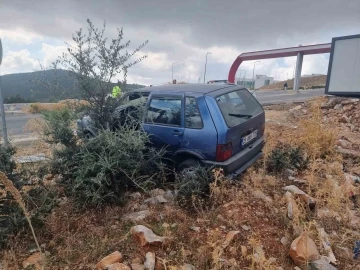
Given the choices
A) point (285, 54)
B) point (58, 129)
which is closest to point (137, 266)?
point (58, 129)

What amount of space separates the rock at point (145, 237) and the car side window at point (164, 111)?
177 centimetres

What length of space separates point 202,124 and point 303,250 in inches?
79.1

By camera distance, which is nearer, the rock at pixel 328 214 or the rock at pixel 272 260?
the rock at pixel 272 260

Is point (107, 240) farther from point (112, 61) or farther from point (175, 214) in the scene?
point (112, 61)

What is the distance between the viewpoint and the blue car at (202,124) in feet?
12.5

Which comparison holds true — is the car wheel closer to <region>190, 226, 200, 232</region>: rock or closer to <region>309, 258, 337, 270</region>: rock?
<region>190, 226, 200, 232</region>: rock

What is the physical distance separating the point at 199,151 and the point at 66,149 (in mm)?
1884

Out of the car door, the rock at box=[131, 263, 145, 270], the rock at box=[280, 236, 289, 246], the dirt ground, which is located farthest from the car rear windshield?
the rock at box=[131, 263, 145, 270]

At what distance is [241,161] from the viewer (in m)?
4.07

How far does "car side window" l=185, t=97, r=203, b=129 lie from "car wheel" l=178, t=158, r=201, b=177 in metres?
0.53

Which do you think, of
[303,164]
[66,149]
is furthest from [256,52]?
[66,149]

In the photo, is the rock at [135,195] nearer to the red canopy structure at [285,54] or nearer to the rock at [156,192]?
the rock at [156,192]

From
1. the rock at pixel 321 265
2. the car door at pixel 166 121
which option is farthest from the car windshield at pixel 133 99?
the rock at pixel 321 265

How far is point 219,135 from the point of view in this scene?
12.3ft
